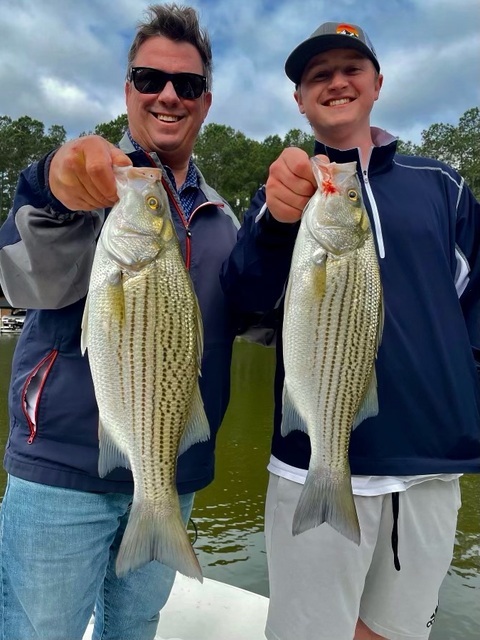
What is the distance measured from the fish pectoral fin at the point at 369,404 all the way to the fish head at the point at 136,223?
1.00m

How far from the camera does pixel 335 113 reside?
2.57m

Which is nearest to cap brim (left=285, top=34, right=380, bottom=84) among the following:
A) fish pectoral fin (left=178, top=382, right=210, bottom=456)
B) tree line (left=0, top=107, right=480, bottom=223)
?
fish pectoral fin (left=178, top=382, right=210, bottom=456)

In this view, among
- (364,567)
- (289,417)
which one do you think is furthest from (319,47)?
(364,567)

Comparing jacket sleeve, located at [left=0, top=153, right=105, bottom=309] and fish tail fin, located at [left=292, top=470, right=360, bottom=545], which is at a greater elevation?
jacket sleeve, located at [left=0, top=153, right=105, bottom=309]

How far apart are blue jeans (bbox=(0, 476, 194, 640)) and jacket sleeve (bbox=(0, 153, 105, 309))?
0.78 m

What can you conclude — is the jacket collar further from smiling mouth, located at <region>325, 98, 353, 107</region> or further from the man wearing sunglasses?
the man wearing sunglasses

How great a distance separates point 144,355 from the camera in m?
1.99

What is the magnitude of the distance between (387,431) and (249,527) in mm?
5080

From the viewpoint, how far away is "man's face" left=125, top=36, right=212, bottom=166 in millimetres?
2389

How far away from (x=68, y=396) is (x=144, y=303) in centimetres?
56

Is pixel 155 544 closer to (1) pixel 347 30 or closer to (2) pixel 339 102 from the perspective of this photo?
(2) pixel 339 102

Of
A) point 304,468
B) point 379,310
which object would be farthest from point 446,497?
point 379,310

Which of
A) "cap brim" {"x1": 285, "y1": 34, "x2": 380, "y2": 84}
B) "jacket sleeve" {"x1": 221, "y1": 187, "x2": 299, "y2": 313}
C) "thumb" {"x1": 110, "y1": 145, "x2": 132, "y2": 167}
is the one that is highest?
"cap brim" {"x1": 285, "y1": 34, "x2": 380, "y2": 84}

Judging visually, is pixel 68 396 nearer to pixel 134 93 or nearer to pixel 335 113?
pixel 134 93
